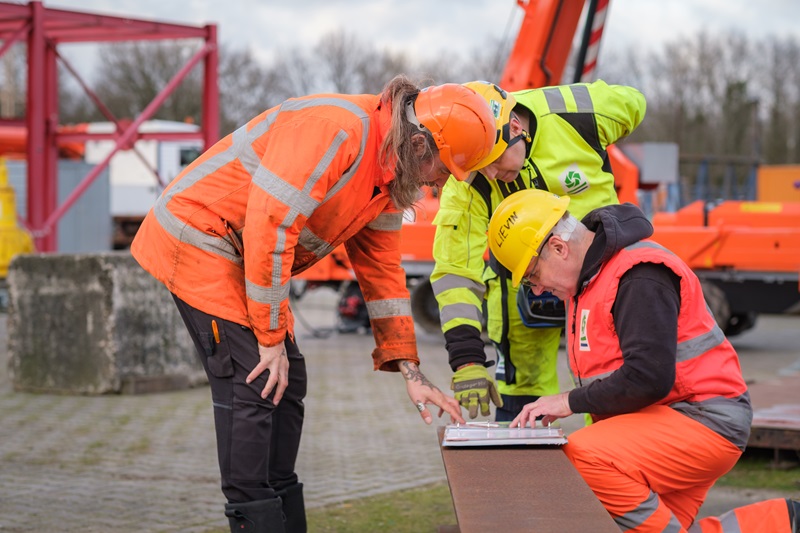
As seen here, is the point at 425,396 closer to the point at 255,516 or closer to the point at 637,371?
the point at 255,516

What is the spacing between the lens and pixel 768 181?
33375 mm

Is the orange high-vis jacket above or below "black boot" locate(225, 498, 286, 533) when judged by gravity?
above

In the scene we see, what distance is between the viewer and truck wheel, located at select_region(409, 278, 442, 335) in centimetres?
1263

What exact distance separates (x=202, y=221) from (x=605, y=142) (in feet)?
5.21

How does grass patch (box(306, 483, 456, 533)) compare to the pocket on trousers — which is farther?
grass patch (box(306, 483, 456, 533))

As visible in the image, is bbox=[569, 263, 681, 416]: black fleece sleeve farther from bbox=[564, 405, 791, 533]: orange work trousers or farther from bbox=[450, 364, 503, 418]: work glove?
bbox=[450, 364, 503, 418]: work glove

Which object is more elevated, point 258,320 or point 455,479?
point 258,320

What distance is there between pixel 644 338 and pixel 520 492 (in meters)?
0.65

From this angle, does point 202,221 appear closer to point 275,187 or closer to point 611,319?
point 275,187

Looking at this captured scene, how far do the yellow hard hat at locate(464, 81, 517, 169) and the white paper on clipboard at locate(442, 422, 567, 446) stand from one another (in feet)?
2.88

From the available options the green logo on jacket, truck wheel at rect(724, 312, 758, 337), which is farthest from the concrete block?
truck wheel at rect(724, 312, 758, 337)

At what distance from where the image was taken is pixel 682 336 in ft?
10.5

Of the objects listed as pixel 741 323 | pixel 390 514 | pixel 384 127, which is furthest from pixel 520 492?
pixel 741 323

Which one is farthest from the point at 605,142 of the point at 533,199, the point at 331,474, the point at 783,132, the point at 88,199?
the point at 783,132
